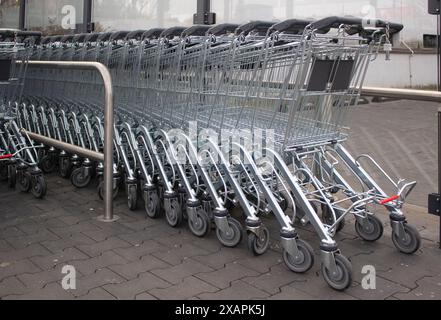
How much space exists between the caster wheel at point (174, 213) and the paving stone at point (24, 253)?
2.87ft

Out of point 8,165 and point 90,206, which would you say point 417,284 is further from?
point 8,165

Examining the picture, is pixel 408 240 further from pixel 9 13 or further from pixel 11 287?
pixel 9 13

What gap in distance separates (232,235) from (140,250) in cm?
59

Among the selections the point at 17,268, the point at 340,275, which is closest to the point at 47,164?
the point at 17,268

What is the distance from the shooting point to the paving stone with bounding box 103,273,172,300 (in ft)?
9.21

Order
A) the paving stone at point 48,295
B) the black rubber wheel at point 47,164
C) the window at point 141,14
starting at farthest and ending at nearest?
1. the window at point 141,14
2. the black rubber wheel at point 47,164
3. the paving stone at point 48,295

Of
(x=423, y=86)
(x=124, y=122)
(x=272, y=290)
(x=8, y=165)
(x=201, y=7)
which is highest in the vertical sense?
(x=201, y=7)

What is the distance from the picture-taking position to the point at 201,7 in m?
5.57

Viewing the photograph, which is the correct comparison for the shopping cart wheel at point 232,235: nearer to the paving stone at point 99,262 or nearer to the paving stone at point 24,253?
the paving stone at point 99,262

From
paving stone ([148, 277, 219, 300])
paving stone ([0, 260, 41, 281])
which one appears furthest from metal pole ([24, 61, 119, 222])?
paving stone ([148, 277, 219, 300])

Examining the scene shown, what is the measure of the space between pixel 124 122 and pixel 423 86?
2.42 metres

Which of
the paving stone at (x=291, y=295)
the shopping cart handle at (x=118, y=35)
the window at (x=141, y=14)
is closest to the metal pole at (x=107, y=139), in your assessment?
the shopping cart handle at (x=118, y=35)

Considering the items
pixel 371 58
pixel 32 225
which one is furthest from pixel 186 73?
pixel 32 225

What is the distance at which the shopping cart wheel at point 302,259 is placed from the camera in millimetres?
3051
